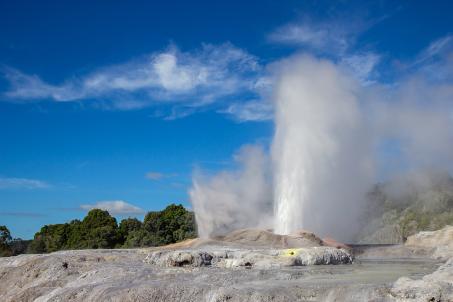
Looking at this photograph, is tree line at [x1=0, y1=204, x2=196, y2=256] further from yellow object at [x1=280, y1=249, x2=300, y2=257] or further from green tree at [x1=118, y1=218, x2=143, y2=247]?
yellow object at [x1=280, y1=249, x2=300, y2=257]

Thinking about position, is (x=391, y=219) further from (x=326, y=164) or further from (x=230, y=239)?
(x=230, y=239)

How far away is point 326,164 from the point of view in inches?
1662

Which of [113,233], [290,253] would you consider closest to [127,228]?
[113,233]

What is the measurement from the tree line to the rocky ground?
4017cm

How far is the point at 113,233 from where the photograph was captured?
77312 millimetres

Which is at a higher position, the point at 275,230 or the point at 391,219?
the point at 391,219

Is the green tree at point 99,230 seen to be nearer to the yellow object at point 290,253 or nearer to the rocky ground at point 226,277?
the rocky ground at point 226,277

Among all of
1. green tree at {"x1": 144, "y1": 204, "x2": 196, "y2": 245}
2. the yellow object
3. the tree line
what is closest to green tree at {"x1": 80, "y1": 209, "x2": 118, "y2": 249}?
the tree line

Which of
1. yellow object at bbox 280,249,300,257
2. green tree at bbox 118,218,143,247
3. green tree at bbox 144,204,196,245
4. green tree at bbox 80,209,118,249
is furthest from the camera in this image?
green tree at bbox 118,218,143,247

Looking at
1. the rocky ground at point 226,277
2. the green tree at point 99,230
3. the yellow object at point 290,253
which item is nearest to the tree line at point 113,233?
the green tree at point 99,230

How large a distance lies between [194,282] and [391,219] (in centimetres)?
6870

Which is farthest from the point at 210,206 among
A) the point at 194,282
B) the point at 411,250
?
the point at 194,282

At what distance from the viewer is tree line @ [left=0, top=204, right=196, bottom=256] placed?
7162 cm

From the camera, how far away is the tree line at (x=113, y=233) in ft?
235
